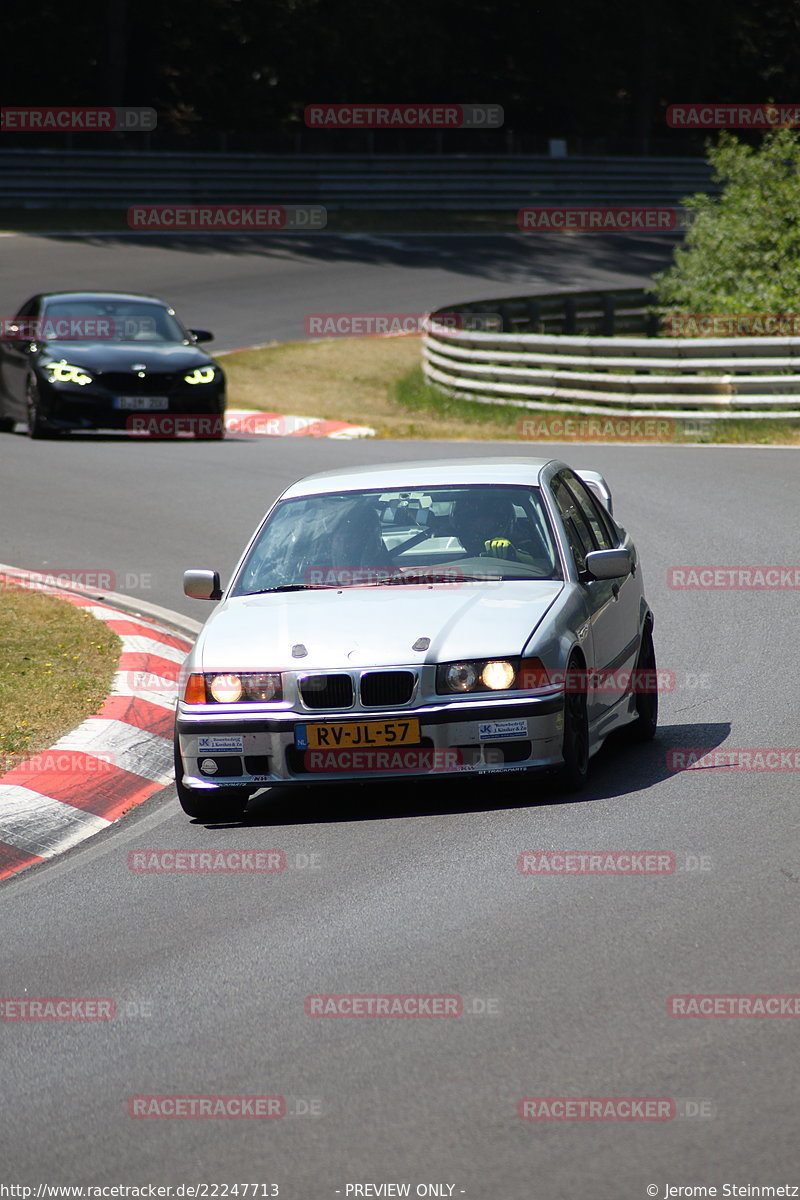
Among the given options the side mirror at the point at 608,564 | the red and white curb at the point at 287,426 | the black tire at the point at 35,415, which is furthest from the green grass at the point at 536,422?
the side mirror at the point at 608,564

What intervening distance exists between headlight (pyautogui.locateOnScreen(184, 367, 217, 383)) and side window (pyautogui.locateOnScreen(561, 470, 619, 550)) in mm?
11434

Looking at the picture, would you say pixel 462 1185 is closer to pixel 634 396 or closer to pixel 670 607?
pixel 670 607

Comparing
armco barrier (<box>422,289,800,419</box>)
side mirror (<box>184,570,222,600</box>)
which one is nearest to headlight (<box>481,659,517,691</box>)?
side mirror (<box>184,570,222,600</box>)

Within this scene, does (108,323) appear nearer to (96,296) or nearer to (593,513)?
(96,296)

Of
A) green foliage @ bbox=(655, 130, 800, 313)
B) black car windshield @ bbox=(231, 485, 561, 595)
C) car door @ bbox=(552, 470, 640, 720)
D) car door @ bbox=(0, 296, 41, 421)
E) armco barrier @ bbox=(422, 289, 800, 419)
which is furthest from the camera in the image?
green foliage @ bbox=(655, 130, 800, 313)

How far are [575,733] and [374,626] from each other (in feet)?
3.24

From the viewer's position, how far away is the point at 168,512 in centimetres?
1617

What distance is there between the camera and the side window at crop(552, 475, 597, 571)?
337 inches

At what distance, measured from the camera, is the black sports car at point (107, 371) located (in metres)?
20.0

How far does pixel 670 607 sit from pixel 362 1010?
7.18 m

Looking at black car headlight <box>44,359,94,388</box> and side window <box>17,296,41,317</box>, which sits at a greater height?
side window <box>17,296,41,317</box>

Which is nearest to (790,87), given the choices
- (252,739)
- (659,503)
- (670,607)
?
(659,503)

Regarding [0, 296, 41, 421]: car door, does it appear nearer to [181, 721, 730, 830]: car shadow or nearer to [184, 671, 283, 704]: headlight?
[181, 721, 730, 830]: car shadow

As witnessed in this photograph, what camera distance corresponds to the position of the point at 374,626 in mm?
7590
